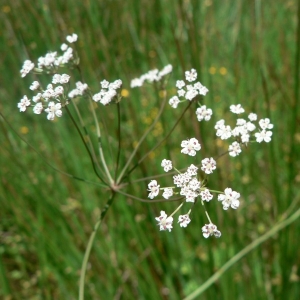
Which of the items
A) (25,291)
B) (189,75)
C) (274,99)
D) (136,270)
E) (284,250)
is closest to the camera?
(189,75)

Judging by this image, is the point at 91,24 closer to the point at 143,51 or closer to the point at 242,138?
the point at 143,51

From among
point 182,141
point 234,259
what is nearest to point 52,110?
point 182,141

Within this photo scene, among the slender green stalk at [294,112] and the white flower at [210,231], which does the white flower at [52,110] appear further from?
the slender green stalk at [294,112]

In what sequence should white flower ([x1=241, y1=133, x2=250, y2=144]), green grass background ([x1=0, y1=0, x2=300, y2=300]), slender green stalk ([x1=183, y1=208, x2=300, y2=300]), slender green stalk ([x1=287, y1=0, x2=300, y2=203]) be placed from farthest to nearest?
1. green grass background ([x1=0, y1=0, x2=300, y2=300])
2. slender green stalk ([x1=287, y1=0, x2=300, y2=203])
3. slender green stalk ([x1=183, y1=208, x2=300, y2=300])
4. white flower ([x1=241, y1=133, x2=250, y2=144])

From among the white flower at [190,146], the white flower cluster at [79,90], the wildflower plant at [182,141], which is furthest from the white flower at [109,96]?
the white flower at [190,146]

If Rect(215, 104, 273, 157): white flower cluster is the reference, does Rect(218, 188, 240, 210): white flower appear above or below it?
below

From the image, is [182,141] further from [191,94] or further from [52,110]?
[52,110]

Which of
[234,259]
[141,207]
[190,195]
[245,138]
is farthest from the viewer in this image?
[141,207]

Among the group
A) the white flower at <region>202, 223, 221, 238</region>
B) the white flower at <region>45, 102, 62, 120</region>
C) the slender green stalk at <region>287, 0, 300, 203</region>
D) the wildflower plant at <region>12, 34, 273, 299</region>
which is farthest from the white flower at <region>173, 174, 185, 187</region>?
the slender green stalk at <region>287, 0, 300, 203</region>

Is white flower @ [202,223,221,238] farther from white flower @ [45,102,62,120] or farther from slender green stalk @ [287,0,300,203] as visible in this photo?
slender green stalk @ [287,0,300,203]

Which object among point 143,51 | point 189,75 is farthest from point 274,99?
point 189,75

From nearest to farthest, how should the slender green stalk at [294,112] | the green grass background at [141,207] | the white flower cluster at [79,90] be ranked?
the white flower cluster at [79,90]
the slender green stalk at [294,112]
the green grass background at [141,207]
